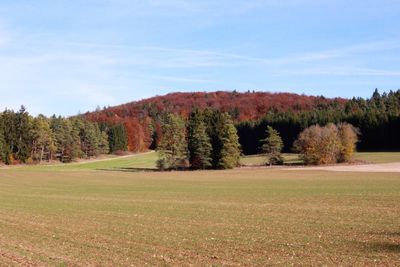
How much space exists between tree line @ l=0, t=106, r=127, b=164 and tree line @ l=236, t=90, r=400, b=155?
50881 millimetres

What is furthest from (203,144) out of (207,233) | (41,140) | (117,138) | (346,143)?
(117,138)

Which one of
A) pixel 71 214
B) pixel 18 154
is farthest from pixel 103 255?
pixel 18 154

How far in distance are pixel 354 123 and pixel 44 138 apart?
86.7 m

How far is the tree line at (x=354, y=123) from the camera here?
134 meters

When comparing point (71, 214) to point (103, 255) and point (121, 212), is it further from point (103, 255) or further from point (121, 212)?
point (103, 255)

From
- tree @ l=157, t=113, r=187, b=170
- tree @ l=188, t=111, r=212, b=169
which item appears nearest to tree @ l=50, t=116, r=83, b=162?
tree @ l=157, t=113, r=187, b=170

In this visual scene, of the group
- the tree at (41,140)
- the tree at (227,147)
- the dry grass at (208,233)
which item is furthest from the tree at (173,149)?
the dry grass at (208,233)

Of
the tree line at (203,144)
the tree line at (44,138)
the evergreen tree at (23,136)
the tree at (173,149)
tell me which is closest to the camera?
the tree line at (203,144)

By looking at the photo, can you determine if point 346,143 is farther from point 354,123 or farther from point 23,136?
point 23,136

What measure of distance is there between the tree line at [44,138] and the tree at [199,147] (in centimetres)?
Result: 5242

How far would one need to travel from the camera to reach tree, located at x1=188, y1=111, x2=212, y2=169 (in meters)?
101

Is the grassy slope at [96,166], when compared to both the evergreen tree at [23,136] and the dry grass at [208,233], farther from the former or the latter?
the dry grass at [208,233]

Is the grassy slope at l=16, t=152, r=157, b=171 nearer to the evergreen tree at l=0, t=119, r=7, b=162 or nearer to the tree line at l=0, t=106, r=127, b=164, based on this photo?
the tree line at l=0, t=106, r=127, b=164

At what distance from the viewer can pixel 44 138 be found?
136 metres
